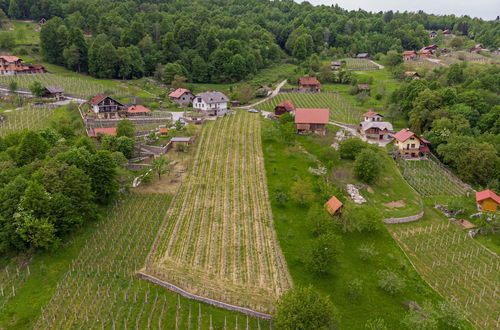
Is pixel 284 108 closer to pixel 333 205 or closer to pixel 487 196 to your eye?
pixel 333 205

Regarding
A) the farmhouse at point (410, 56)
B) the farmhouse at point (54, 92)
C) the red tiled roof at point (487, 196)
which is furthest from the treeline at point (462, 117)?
the farmhouse at point (54, 92)

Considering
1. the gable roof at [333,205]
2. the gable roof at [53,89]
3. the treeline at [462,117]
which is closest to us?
the gable roof at [333,205]

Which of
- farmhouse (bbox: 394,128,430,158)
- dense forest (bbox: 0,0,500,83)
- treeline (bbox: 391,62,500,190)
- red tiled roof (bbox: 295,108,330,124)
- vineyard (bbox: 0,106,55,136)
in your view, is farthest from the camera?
dense forest (bbox: 0,0,500,83)

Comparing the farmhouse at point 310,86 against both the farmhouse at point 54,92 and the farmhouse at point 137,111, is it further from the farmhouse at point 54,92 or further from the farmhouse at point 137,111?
the farmhouse at point 54,92

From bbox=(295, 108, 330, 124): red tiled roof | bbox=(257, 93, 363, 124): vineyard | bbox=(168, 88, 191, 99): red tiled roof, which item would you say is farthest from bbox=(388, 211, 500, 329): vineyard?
bbox=(168, 88, 191, 99): red tiled roof

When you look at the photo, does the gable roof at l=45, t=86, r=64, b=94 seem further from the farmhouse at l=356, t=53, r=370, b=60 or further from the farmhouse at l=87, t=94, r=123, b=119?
the farmhouse at l=356, t=53, r=370, b=60
